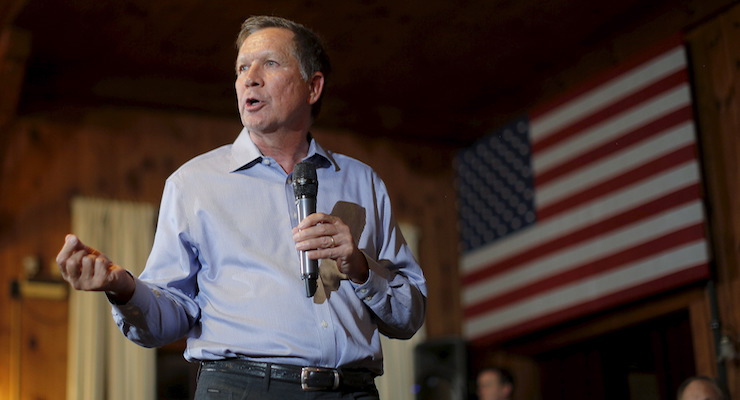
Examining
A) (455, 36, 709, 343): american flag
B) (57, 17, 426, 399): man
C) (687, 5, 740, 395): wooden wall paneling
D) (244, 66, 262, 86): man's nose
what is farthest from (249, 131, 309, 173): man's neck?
(687, 5, 740, 395): wooden wall paneling

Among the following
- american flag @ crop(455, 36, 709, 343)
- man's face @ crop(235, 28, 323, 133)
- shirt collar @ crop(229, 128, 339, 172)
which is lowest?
shirt collar @ crop(229, 128, 339, 172)

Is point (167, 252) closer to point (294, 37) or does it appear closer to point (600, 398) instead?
point (294, 37)

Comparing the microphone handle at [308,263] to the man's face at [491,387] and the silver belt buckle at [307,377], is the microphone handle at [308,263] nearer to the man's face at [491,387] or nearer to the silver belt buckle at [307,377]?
the silver belt buckle at [307,377]

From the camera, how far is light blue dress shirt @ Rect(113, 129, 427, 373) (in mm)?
1982

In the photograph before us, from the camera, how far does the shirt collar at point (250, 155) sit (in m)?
2.21

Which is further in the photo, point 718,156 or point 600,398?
point 600,398

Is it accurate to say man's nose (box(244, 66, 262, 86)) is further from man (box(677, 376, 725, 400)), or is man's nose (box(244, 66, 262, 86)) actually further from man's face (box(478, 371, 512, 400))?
man's face (box(478, 371, 512, 400))

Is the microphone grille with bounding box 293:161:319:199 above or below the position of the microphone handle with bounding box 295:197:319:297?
above

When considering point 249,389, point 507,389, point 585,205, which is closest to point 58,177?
point 507,389

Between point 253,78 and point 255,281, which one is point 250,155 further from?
point 255,281

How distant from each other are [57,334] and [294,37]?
4.55m

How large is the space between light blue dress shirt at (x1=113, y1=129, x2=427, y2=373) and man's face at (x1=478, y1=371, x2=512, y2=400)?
14.6 feet

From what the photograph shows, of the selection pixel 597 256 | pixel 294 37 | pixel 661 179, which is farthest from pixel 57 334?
pixel 294 37

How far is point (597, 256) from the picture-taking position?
6.27 meters
